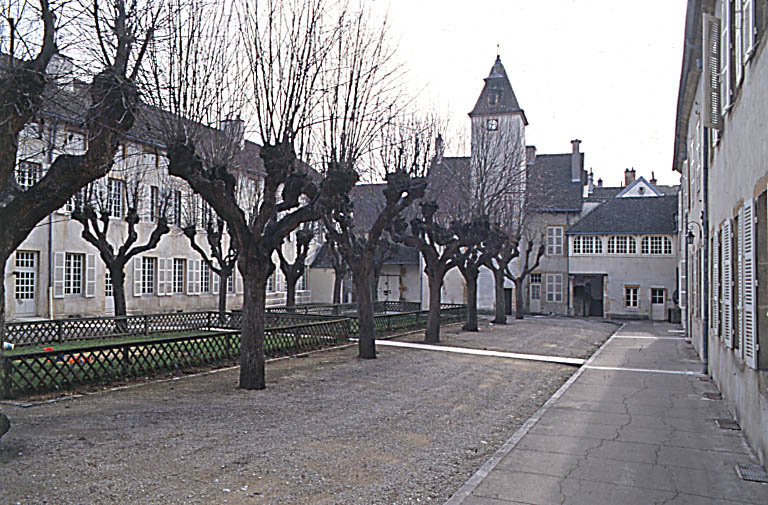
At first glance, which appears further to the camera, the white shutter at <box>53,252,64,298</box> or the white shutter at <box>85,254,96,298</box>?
the white shutter at <box>85,254,96,298</box>

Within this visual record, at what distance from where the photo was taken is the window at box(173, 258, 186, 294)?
35125 millimetres

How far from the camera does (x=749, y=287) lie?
7449mm

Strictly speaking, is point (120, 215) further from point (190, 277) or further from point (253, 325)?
point (253, 325)

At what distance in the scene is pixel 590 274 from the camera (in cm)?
4100

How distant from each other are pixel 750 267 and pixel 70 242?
28021 mm

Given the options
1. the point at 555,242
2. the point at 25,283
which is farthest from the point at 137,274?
the point at 555,242

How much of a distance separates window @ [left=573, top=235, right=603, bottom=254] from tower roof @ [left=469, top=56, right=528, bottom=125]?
884 centimetres

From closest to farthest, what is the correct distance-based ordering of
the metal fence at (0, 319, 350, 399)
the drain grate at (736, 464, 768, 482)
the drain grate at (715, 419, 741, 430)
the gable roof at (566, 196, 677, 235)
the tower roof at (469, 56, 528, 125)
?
the drain grate at (736, 464, 768, 482) → the drain grate at (715, 419, 741, 430) → the metal fence at (0, 319, 350, 399) → the gable roof at (566, 196, 677, 235) → the tower roof at (469, 56, 528, 125)

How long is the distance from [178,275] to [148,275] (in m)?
2.18

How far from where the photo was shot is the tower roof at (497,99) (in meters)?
41.3

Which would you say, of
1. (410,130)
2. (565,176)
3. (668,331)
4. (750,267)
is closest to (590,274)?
(565,176)

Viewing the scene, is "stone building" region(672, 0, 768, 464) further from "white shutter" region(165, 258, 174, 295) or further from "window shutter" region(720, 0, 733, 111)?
"white shutter" region(165, 258, 174, 295)

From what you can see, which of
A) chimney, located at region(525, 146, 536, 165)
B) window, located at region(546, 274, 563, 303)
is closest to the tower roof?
chimney, located at region(525, 146, 536, 165)

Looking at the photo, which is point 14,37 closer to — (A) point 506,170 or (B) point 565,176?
(A) point 506,170
